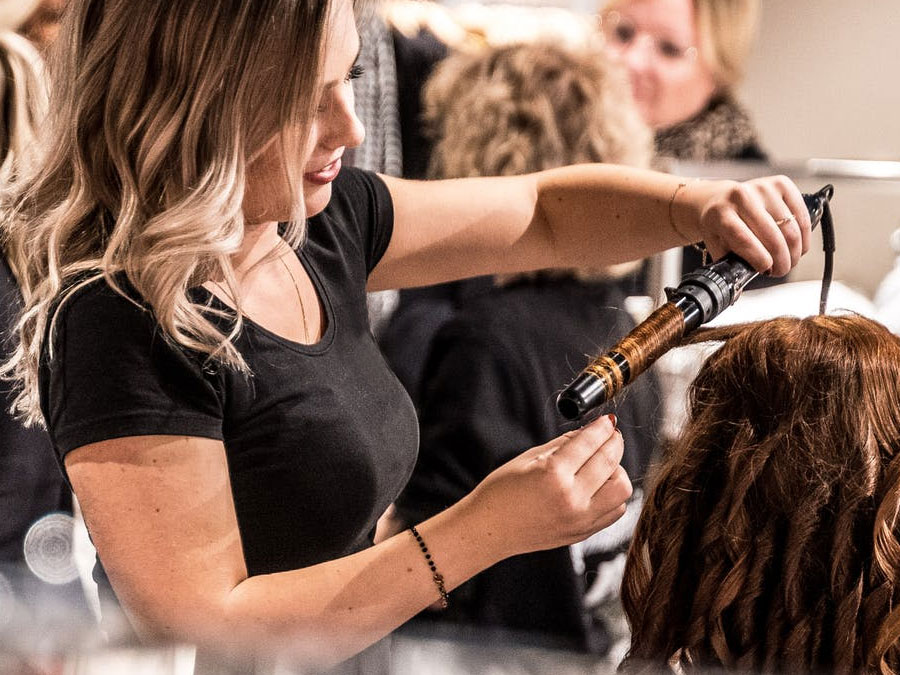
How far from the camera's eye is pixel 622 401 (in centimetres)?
131

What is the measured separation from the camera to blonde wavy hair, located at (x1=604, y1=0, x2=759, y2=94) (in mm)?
1543

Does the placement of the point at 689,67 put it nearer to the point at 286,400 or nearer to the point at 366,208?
the point at 366,208

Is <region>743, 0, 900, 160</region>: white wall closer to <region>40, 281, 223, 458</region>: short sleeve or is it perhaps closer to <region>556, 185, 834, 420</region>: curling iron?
<region>556, 185, 834, 420</region>: curling iron

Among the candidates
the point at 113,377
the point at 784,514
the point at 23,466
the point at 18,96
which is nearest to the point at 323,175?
the point at 113,377

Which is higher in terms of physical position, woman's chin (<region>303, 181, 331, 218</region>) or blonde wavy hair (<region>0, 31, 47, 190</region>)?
woman's chin (<region>303, 181, 331, 218</region>)

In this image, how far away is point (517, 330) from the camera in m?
1.53

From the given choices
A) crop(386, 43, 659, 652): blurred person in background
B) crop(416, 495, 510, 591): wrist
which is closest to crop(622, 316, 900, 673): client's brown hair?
crop(416, 495, 510, 591): wrist

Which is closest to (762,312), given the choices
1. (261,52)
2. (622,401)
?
(622,401)

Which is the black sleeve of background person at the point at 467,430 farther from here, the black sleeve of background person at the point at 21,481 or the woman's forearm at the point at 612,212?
the black sleeve of background person at the point at 21,481

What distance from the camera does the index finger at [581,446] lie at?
2.51 feet

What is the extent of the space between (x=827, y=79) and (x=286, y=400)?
1.00 m

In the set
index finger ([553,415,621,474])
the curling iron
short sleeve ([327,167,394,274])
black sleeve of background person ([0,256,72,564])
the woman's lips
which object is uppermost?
the woman's lips

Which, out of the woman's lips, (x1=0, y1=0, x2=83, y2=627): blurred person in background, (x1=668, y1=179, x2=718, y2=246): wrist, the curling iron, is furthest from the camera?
(x1=0, y1=0, x2=83, y2=627): blurred person in background

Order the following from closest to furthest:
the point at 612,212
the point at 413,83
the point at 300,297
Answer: the point at 300,297 < the point at 612,212 < the point at 413,83
